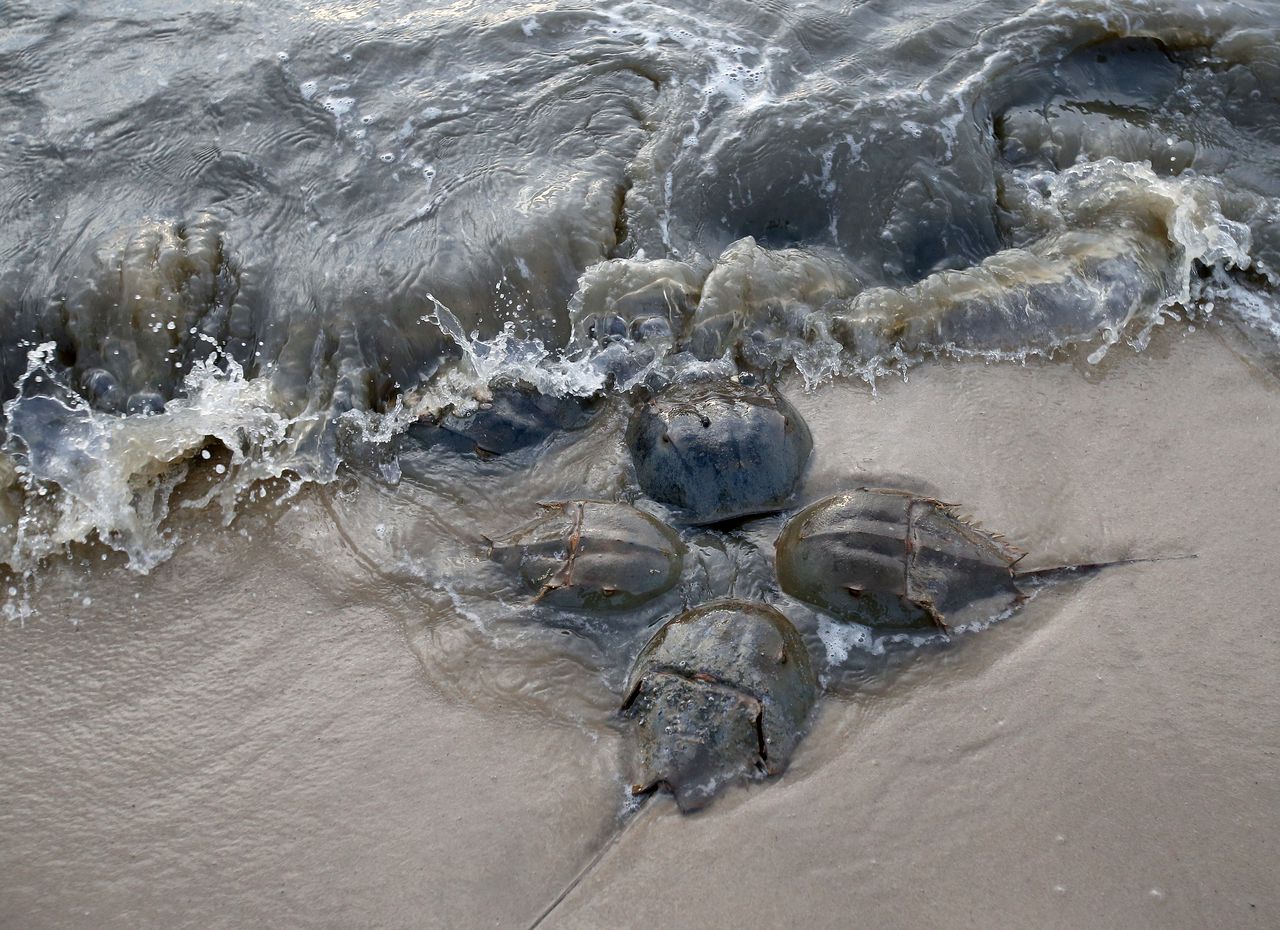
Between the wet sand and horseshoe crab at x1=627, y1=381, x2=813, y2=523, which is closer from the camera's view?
the wet sand

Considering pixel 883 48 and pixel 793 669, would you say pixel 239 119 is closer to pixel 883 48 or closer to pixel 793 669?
pixel 883 48

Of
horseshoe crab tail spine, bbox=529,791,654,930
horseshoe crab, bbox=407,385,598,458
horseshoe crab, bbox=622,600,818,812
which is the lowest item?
horseshoe crab tail spine, bbox=529,791,654,930

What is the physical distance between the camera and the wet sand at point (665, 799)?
2355 millimetres

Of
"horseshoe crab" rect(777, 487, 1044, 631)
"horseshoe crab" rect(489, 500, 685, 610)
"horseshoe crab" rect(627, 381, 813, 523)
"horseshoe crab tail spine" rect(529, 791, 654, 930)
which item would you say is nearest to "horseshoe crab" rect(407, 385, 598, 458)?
"horseshoe crab" rect(627, 381, 813, 523)

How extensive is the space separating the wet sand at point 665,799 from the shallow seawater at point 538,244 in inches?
5.6

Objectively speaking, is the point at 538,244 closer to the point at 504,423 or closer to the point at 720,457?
the point at 504,423

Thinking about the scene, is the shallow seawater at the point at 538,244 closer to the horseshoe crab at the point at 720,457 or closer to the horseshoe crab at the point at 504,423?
the horseshoe crab at the point at 504,423

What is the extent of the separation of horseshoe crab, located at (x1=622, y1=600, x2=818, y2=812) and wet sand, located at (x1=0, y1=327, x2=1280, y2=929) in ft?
0.29

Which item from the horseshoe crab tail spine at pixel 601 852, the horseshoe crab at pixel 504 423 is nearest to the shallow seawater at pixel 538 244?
the horseshoe crab at pixel 504 423

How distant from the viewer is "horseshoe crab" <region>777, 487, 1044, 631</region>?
282cm

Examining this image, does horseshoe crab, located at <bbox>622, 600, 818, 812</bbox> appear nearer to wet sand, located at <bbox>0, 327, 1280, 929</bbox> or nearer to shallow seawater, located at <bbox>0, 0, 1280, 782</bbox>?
wet sand, located at <bbox>0, 327, 1280, 929</bbox>

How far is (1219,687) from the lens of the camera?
2.68 metres

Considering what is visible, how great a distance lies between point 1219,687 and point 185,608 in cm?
332

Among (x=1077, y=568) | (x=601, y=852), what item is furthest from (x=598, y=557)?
(x=1077, y=568)
